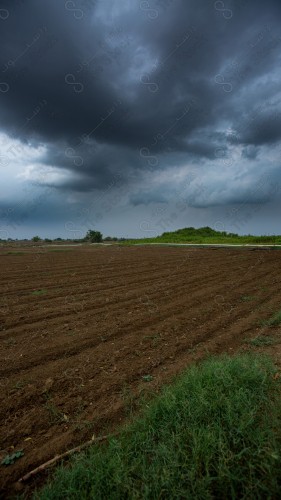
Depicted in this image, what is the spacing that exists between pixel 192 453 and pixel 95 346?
3.41m

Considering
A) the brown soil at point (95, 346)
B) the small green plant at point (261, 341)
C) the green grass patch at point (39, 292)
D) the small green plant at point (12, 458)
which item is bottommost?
the small green plant at point (12, 458)

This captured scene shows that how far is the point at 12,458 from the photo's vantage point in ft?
9.65

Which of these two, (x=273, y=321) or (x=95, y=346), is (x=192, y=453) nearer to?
(x=95, y=346)

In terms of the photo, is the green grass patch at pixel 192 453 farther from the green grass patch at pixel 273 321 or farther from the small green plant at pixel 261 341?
the green grass patch at pixel 273 321

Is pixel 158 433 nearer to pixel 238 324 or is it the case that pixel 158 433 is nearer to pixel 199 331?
pixel 199 331

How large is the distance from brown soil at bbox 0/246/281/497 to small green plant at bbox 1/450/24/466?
0.17 ft

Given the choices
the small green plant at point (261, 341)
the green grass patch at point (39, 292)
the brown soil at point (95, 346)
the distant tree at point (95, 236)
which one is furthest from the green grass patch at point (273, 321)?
the distant tree at point (95, 236)

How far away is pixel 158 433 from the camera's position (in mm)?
2922

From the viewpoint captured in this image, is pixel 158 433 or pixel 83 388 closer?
pixel 158 433

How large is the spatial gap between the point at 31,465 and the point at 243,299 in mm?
7715

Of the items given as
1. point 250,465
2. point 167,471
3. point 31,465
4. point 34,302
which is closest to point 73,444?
point 31,465

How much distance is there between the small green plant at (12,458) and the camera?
2908 millimetres

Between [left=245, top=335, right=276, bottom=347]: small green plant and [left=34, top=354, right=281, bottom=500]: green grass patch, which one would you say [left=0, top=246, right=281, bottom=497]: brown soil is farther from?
[left=34, top=354, right=281, bottom=500]: green grass patch

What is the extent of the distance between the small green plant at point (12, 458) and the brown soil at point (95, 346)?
0.05 m
